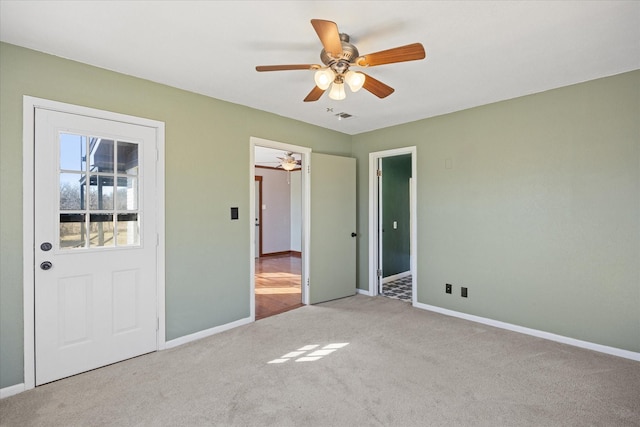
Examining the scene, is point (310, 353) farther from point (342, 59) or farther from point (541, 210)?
point (541, 210)

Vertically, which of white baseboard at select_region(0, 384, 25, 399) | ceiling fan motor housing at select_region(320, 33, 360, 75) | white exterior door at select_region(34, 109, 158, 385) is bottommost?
white baseboard at select_region(0, 384, 25, 399)

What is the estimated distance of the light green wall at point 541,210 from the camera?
8.93ft

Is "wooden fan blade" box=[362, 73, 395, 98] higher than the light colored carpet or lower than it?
higher

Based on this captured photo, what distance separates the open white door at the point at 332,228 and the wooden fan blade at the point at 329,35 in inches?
90.4

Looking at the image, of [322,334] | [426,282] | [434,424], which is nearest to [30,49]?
[322,334]

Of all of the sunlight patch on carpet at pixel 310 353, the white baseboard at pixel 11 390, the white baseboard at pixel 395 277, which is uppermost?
the white baseboard at pixel 395 277

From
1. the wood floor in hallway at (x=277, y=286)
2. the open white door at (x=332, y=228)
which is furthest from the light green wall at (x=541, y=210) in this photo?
the wood floor in hallway at (x=277, y=286)

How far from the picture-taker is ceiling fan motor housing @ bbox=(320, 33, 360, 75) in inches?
80.8

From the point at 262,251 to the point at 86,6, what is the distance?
259 inches

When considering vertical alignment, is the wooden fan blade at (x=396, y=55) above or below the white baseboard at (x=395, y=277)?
above

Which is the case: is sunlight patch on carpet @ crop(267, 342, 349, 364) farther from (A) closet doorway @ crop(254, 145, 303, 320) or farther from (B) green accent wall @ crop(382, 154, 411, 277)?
(A) closet doorway @ crop(254, 145, 303, 320)

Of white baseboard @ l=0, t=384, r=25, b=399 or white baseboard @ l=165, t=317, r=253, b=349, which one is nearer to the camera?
white baseboard @ l=0, t=384, r=25, b=399

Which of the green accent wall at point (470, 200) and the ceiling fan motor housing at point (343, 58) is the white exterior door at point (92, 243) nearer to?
the green accent wall at point (470, 200)

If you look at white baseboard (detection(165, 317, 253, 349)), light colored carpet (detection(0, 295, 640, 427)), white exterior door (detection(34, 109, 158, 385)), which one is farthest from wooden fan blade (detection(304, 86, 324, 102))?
white baseboard (detection(165, 317, 253, 349))
